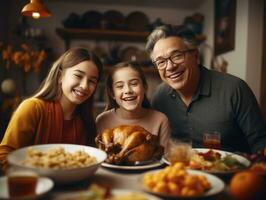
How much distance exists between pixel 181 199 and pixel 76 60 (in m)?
1.00

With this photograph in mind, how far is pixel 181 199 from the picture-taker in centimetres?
85

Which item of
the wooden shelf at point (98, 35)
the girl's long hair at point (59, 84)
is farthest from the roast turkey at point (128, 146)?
the wooden shelf at point (98, 35)

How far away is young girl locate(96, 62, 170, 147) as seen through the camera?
173 centimetres

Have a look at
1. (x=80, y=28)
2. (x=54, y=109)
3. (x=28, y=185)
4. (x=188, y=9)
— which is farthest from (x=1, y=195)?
(x=188, y=9)

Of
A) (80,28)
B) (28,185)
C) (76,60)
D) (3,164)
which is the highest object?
(80,28)

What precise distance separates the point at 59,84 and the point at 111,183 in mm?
837

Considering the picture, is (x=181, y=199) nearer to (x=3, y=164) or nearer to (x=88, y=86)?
Answer: (x=3, y=164)

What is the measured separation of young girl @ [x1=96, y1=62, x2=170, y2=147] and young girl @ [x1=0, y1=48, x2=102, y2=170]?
0.43 ft

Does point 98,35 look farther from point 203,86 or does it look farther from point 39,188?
point 39,188

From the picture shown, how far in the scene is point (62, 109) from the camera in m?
1.65

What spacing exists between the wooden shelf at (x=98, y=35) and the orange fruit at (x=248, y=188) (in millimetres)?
3560

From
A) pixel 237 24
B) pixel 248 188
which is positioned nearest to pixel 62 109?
pixel 248 188

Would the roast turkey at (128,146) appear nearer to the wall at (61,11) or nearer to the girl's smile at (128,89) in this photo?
the girl's smile at (128,89)

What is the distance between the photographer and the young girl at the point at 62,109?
56.7 inches
